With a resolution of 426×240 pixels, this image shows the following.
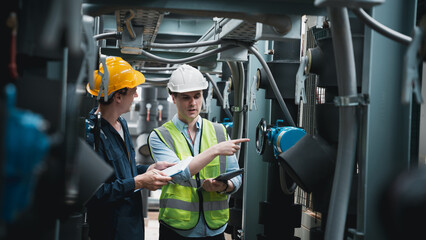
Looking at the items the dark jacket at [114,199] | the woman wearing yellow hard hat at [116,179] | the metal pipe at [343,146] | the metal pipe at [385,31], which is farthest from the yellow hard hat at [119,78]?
the metal pipe at [385,31]

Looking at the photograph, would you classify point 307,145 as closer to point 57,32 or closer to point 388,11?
point 388,11

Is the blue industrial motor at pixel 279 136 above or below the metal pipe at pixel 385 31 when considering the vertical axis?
below

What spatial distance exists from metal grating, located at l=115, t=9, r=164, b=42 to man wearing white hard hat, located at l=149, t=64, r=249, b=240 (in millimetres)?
285

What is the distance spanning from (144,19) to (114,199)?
0.87 m

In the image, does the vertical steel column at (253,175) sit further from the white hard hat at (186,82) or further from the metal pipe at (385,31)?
the metal pipe at (385,31)

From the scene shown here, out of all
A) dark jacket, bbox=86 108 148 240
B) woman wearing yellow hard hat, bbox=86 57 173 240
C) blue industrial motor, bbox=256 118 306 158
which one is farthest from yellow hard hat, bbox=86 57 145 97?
blue industrial motor, bbox=256 118 306 158

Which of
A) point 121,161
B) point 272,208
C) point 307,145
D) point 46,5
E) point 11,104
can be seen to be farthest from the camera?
→ point 272,208

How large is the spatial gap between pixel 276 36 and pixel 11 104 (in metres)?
1.36

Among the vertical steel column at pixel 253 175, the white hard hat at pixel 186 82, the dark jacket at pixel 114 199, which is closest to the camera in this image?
the dark jacket at pixel 114 199

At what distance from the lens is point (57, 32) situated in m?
0.82

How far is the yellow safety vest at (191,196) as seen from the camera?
2.30 meters

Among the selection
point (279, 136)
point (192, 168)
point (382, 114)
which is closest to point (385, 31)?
point (382, 114)

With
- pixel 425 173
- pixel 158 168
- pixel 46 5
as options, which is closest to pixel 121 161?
pixel 158 168

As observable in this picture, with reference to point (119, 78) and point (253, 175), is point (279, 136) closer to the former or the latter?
point (119, 78)
